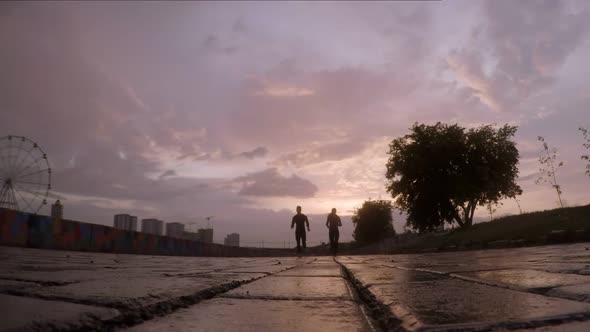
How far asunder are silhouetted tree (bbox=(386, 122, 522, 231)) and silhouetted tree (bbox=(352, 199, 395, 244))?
41431mm

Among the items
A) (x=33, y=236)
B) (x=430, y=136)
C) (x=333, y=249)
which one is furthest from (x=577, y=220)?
(x=430, y=136)

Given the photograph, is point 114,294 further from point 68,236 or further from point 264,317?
point 68,236

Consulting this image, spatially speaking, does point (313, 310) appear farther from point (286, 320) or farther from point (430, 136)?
point (430, 136)

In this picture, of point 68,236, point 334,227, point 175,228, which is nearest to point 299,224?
point 334,227

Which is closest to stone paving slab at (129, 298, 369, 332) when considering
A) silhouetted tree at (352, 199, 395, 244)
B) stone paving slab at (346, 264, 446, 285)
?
stone paving slab at (346, 264, 446, 285)

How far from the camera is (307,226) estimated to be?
55.1 ft

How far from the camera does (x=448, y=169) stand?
3030 centimetres

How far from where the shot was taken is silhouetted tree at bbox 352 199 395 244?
73375 millimetres

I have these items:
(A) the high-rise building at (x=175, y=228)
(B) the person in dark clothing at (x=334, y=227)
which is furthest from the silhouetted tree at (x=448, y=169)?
(A) the high-rise building at (x=175, y=228)

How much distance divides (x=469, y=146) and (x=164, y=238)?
73.4ft

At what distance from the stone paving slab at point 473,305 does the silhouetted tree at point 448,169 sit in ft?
95.3

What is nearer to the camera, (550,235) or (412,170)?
(550,235)

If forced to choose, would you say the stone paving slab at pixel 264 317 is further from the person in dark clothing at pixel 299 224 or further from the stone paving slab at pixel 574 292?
the person in dark clothing at pixel 299 224

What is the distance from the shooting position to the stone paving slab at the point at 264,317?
1.34 m
